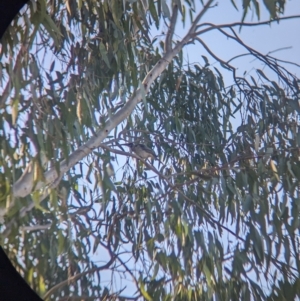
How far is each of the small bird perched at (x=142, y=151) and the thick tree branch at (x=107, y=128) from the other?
0.26 ft

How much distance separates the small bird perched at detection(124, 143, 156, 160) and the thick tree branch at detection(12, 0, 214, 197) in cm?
8

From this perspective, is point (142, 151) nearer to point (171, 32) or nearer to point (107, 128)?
point (107, 128)

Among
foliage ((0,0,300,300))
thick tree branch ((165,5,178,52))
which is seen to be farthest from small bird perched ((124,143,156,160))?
thick tree branch ((165,5,178,52))

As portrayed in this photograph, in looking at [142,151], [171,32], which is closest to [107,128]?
[142,151]

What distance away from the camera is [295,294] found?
1.24 metres

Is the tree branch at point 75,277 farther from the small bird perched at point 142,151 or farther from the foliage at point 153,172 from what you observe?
the small bird perched at point 142,151

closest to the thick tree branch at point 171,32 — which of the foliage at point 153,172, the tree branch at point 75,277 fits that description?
the foliage at point 153,172

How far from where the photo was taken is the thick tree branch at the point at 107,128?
1351 mm

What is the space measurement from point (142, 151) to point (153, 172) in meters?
0.06

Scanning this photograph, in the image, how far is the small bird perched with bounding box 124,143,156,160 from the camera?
1.44 metres

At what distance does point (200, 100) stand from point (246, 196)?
305 mm

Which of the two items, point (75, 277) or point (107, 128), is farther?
point (107, 128)

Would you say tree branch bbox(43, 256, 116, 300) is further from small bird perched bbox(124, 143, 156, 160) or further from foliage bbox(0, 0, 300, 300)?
small bird perched bbox(124, 143, 156, 160)

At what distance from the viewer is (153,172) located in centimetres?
147
